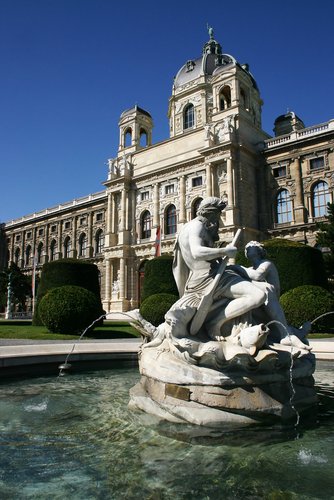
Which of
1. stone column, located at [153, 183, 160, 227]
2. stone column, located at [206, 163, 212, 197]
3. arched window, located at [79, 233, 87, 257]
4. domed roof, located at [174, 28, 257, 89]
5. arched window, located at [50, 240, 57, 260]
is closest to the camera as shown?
stone column, located at [206, 163, 212, 197]

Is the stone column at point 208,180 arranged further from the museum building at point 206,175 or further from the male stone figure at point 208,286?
the male stone figure at point 208,286

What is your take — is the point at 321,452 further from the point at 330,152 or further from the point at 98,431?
the point at 330,152

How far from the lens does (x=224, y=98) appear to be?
35438 millimetres

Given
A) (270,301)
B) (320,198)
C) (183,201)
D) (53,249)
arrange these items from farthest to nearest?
1. (53,249)
2. (183,201)
3. (320,198)
4. (270,301)

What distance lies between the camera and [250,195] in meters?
31.0

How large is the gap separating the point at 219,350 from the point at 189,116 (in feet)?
128

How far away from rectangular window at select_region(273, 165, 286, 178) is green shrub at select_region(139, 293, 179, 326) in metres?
19.2

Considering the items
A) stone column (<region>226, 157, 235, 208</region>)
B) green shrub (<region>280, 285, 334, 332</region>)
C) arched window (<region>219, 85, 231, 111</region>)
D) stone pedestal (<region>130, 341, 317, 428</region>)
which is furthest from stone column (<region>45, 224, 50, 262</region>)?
stone pedestal (<region>130, 341, 317, 428</region>)

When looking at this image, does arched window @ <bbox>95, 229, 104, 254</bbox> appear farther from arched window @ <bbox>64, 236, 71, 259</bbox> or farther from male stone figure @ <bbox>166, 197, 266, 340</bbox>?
male stone figure @ <bbox>166, 197, 266, 340</bbox>

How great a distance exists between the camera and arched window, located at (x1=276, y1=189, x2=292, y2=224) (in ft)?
99.7

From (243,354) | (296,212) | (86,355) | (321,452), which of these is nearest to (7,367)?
(86,355)

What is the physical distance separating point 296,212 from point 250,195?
3.86 meters

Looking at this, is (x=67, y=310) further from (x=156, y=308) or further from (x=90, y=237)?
(x=90, y=237)

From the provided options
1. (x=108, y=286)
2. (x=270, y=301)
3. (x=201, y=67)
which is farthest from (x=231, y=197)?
(x=270, y=301)
